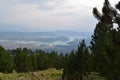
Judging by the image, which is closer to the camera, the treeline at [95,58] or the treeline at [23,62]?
the treeline at [95,58]

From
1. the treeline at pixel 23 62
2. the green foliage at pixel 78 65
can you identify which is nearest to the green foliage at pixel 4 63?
the treeline at pixel 23 62

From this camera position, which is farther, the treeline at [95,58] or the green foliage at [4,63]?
the green foliage at [4,63]


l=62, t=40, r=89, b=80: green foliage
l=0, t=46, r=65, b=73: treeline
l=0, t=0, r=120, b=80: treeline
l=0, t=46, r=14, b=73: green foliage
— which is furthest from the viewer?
l=0, t=46, r=65, b=73: treeline

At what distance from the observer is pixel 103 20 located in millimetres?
17594

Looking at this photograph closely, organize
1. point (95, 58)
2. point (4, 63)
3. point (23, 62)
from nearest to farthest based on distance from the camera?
point (95, 58)
point (4, 63)
point (23, 62)

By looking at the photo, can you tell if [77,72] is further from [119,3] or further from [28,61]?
[28,61]

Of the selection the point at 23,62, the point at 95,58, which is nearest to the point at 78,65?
the point at 95,58

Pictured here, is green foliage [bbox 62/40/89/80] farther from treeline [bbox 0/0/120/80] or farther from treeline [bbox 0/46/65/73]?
treeline [bbox 0/46/65/73]

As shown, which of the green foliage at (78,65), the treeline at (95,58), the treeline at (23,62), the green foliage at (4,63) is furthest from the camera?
the treeline at (23,62)

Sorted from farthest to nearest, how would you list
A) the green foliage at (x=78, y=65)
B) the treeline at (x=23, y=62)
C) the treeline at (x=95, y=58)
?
1. the treeline at (x=23, y=62)
2. the green foliage at (x=78, y=65)
3. the treeline at (x=95, y=58)

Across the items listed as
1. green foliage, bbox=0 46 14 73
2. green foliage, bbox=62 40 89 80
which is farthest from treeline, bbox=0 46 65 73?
green foliage, bbox=62 40 89 80

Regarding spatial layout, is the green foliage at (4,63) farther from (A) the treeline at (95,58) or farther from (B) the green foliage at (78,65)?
(B) the green foliage at (78,65)

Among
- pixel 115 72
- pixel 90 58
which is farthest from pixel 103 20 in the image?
pixel 90 58

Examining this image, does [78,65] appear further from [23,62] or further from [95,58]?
[23,62]
